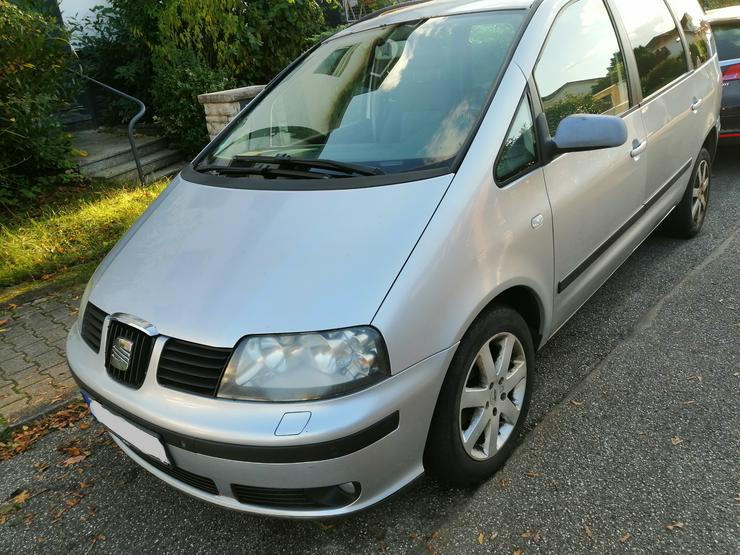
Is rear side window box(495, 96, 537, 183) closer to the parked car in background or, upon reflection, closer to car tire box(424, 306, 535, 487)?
car tire box(424, 306, 535, 487)

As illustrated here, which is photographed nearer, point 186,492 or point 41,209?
point 186,492

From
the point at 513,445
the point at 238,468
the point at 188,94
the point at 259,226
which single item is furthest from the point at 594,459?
the point at 188,94

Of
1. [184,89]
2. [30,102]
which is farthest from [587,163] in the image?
[184,89]

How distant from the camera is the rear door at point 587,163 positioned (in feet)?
8.07

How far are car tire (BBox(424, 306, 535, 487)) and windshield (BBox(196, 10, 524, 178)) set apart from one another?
0.66 meters

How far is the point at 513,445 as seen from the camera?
2379 mm

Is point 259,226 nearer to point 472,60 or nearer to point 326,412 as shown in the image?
point 326,412

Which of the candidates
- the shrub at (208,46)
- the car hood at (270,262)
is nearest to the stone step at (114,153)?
the shrub at (208,46)

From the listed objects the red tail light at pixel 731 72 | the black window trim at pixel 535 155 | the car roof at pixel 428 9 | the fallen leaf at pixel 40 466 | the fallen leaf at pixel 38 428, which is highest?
the car roof at pixel 428 9

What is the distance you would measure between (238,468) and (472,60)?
1.87 meters

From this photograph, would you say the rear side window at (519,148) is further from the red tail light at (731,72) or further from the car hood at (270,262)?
the red tail light at (731,72)

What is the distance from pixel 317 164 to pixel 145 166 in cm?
514

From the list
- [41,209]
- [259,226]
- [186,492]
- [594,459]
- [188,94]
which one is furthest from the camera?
[188,94]

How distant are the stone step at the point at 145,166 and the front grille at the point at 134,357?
16.5 ft
